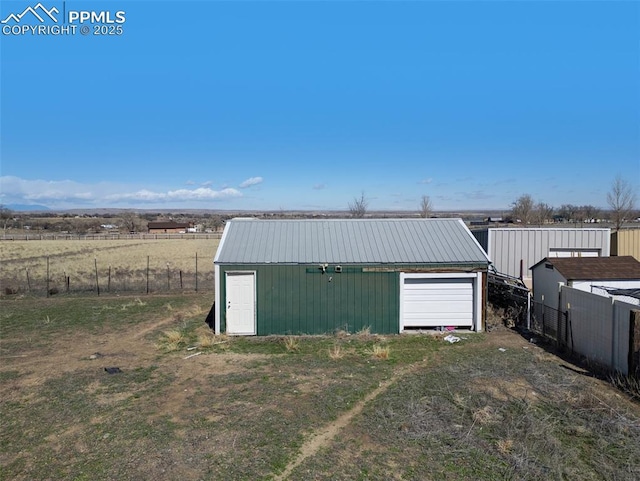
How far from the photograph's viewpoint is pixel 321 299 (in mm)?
14148

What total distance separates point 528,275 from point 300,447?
1599 cm

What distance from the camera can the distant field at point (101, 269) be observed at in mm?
23062

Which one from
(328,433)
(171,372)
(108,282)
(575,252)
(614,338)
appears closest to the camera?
(328,433)

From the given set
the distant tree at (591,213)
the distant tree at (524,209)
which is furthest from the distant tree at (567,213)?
the distant tree at (524,209)

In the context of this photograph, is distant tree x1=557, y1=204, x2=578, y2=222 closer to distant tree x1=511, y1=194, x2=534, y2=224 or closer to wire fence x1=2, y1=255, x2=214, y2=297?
distant tree x1=511, y1=194, x2=534, y2=224

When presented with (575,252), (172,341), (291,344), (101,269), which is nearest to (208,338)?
(172,341)

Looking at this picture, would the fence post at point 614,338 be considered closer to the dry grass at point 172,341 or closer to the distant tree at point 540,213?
the dry grass at point 172,341

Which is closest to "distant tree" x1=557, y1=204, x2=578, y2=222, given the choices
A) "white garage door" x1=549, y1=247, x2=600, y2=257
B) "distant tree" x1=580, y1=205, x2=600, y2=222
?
"distant tree" x1=580, y1=205, x2=600, y2=222

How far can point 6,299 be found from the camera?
1989 centimetres

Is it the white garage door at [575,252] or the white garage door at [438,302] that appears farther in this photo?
the white garage door at [575,252]

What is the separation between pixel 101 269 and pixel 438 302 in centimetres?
2450

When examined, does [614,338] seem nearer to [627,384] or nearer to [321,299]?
[627,384]

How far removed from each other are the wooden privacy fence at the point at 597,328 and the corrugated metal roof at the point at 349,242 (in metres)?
2.90

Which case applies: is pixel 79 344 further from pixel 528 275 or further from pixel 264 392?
pixel 528 275
